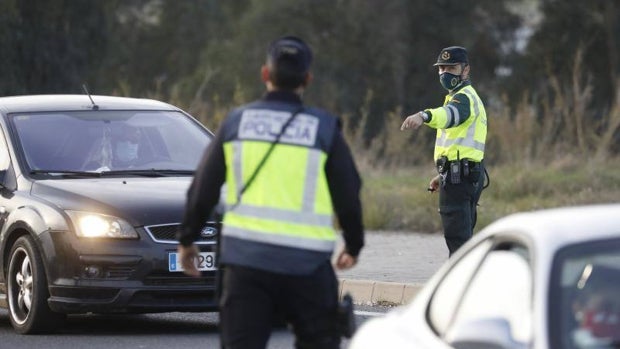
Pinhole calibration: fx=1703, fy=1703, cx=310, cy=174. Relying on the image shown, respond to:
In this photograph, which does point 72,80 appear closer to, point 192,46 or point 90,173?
point 192,46

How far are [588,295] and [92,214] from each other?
5.75 m

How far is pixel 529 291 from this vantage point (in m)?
4.96

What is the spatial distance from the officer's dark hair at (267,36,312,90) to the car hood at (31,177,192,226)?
A: 13.9 ft

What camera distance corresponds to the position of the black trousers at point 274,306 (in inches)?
231

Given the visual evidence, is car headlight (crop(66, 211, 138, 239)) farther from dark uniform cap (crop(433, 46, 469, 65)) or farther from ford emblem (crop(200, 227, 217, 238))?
dark uniform cap (crop(433, 46, 469, 65))

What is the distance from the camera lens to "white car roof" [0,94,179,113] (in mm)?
11867

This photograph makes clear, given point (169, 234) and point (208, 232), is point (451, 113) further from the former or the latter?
point (169, 234)

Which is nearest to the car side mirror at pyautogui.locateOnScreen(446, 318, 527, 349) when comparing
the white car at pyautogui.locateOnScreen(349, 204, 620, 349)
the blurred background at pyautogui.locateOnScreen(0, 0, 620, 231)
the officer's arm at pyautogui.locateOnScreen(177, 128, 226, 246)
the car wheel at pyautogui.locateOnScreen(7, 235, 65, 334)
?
the white car at pyautogui.locateOnScreen(349, 204, 620, 349)

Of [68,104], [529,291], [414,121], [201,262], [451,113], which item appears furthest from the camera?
[68,104]

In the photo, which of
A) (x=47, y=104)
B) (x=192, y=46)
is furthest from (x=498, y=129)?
(x=192, y=46)

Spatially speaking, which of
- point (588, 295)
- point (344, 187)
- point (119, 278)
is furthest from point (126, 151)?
point (588, 295)

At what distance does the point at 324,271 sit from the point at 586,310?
1.31 m

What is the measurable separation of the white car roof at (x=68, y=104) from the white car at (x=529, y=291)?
21.7 feet

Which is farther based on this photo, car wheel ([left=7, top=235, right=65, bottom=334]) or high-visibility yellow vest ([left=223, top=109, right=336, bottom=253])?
car wheel ([left=7, top=235, right=65, bottom=334])
